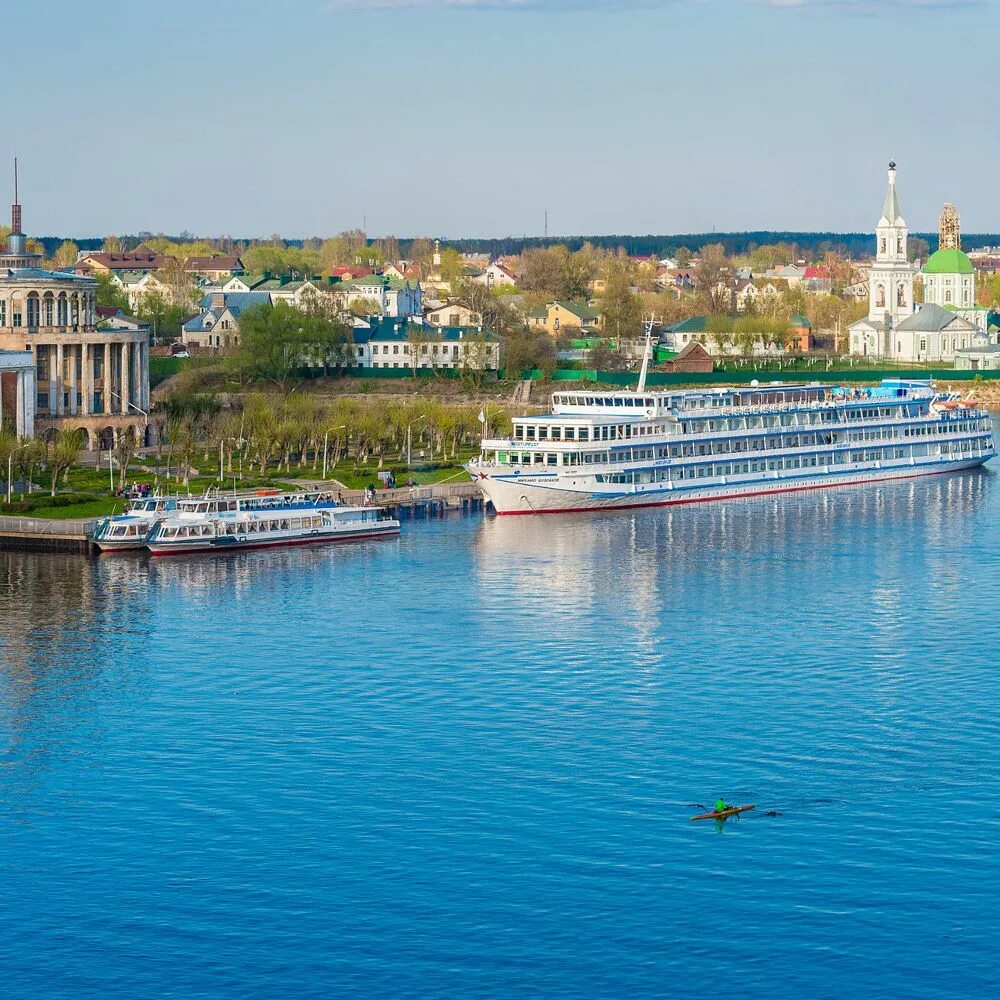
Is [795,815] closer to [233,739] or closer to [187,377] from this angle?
Result: [233,739]

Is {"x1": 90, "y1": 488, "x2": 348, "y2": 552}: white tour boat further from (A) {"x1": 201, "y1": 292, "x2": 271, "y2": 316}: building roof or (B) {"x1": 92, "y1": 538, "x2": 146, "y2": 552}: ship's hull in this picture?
(A) {"x1": 201, "y1": 292, "x2": 271, "y2": 316}: building roof

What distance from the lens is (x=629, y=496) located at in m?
81.4

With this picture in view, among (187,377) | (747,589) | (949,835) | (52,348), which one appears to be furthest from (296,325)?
(949,835)

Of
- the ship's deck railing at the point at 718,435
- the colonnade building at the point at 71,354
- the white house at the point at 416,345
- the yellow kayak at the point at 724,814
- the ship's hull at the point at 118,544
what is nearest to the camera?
the yellow kayak at the point at 724,814

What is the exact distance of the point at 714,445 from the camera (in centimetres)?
8600

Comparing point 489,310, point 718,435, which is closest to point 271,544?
point 718,435

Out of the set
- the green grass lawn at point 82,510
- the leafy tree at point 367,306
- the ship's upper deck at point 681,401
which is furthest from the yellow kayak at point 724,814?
the leafy tree at point 367,306

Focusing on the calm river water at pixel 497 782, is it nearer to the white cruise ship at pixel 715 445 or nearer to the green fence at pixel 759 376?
the white cruise ship at pixel 715 445

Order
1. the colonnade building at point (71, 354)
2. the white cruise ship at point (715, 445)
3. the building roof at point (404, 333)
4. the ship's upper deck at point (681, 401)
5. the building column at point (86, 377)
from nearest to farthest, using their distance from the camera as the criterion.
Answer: the white cruise ship at point (715, 445) → the ship's upper deck at point (681, 401) → the colonnade building at point (71, 354) → the building column at point (86, 377) → the building roof at point (404, 333)

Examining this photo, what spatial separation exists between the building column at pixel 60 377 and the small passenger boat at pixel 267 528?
27.4 meters

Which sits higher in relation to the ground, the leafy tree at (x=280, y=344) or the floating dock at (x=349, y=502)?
the leafy tree at (x=280, y=344)

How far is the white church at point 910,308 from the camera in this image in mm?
157375

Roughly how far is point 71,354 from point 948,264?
326 feet

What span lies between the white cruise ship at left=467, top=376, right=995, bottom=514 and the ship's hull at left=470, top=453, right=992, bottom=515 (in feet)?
0.14
